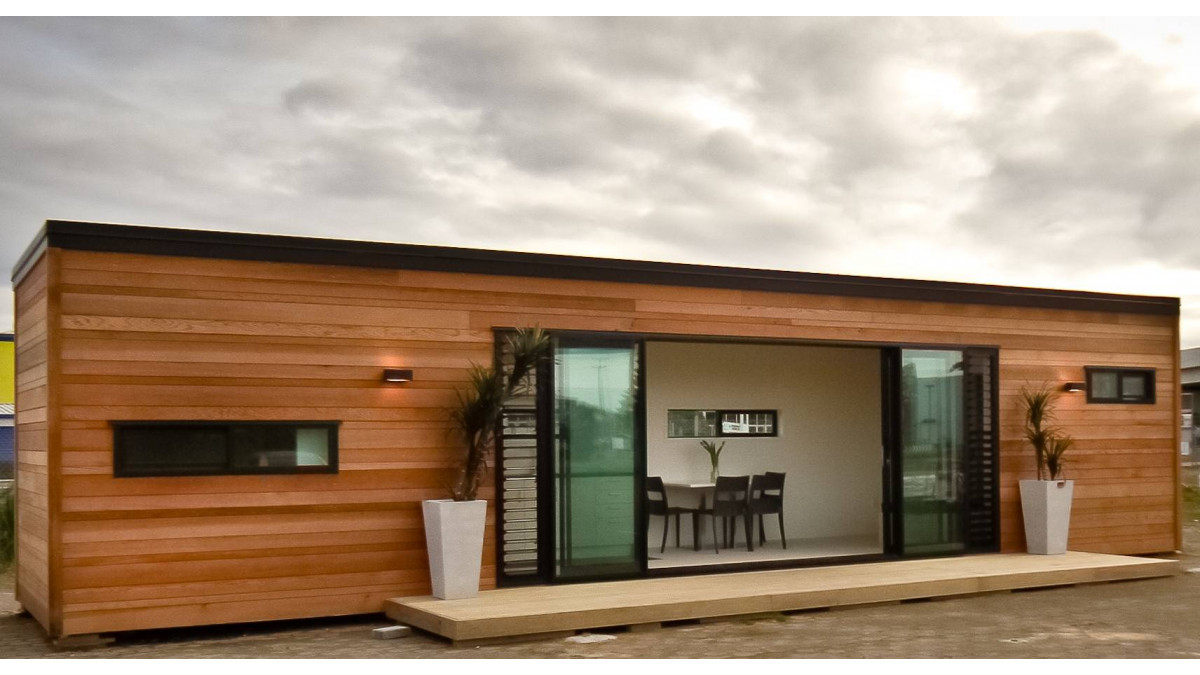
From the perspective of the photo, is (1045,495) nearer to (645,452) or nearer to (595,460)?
(645,452)

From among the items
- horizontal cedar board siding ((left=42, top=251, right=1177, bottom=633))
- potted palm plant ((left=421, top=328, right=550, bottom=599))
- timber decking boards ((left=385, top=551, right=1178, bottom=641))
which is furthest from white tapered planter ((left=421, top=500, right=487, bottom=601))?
horizontal cedar board siding ((left=42, top=251, right=1177, bottom=633))

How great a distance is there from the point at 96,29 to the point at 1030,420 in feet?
28.7

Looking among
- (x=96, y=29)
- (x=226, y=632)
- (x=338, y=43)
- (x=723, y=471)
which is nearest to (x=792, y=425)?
(x=723, y=471)

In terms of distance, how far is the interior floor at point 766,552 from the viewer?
964cm

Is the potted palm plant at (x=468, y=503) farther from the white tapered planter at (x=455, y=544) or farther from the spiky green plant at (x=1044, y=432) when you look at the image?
the spiky green plant at (x=1044, y=432)

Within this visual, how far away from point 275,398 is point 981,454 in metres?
6.16

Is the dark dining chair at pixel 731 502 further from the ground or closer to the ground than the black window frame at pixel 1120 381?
closer to the ground

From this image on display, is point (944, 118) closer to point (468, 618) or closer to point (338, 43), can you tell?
point (338, 43)

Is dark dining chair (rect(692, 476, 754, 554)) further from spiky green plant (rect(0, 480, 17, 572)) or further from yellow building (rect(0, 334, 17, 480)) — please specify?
yellow building (rect(0, 334, 17, 480))

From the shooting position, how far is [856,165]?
12.0m

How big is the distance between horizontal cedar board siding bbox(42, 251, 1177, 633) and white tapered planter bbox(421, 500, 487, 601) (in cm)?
24

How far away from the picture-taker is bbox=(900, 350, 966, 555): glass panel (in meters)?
9.73

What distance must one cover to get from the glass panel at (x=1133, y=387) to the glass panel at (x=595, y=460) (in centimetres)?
534

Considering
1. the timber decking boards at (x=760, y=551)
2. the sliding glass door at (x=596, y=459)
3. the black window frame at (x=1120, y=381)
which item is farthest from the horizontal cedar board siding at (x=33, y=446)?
the black window frame at (x=1120, y=381)
